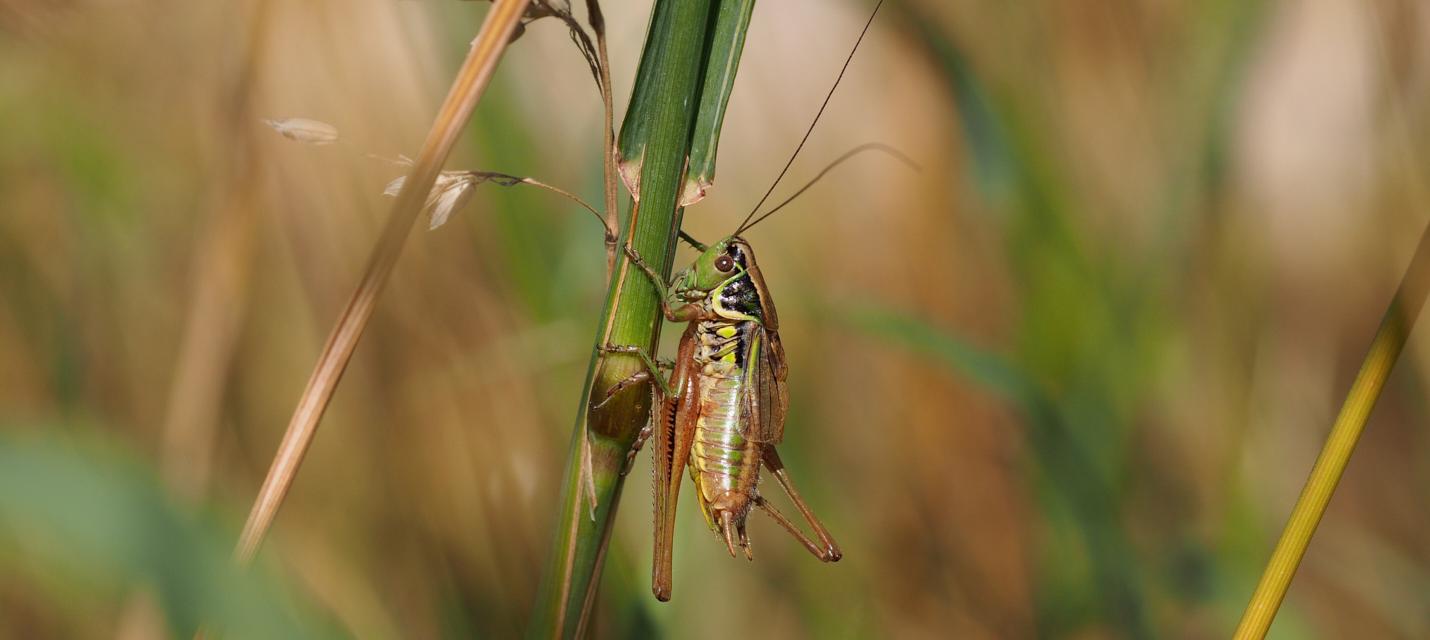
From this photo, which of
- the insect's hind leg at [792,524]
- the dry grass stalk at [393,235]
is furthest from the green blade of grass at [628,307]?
the insect's hind leg at [792,524]

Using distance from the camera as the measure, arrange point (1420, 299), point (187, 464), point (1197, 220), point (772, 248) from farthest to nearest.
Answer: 1. point (772, 248)
2. point (1197, 220)
3. point (187, 464)
4. point (1420, 299)

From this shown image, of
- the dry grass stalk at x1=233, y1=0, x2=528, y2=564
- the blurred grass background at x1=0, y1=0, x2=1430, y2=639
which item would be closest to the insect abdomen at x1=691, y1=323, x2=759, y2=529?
the blurred grass background at x1=0, y1=0, x2=1430, y2=639

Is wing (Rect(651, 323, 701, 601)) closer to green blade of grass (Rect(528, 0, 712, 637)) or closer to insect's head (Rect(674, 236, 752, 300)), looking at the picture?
insect's head (Rect(674, 236, 752, 300))

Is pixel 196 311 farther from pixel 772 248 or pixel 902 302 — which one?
pixel 902 302

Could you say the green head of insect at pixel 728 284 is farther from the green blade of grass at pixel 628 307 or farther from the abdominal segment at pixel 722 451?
the green blade of grass at pixel 628 307

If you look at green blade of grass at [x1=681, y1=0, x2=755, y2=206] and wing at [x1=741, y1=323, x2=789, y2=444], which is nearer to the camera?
green blade of grass at [x1=681, y1=0, x2=755, y2=206]

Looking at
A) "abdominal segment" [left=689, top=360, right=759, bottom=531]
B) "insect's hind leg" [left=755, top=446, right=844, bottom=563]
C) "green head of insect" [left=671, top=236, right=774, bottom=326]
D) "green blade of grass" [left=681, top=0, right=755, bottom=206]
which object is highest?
"green blade of grass" [left=681, top=0, right=755, bottom=206]

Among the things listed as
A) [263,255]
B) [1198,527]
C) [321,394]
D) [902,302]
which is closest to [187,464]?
[321,394]
